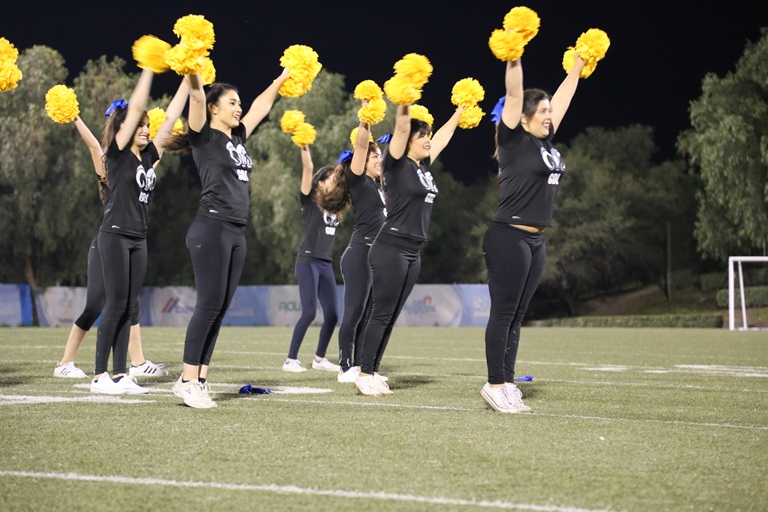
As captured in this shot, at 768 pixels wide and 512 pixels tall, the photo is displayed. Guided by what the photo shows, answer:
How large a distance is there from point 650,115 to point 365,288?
183 feet

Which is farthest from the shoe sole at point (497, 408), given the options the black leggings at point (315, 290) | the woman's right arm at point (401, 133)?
the black leggings at point (315, 290)

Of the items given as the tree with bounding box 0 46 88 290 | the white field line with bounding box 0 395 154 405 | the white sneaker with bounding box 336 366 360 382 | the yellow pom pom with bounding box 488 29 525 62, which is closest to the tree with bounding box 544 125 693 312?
the tree with bounding box 0 46 88 290

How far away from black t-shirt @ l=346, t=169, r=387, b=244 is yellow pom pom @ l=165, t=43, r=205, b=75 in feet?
9.59

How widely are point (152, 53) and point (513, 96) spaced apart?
2.39 m

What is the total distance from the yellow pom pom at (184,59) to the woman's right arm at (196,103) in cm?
6

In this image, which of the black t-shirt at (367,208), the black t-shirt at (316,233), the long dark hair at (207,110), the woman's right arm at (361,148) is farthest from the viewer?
the black t-shirt at (316,233)

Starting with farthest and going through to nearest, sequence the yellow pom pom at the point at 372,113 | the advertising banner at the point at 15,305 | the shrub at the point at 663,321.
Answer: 1. the shrub at the point at 663,321
2. the advertising banner at the point at 15,305
3. the yellow pom pom at the point at 372,113

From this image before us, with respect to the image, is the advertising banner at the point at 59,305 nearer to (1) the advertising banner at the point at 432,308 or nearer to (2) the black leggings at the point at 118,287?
(1) the advertising banner at the point at 432,308

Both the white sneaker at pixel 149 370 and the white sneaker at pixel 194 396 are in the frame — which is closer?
the white sneaker at pixel 194 396

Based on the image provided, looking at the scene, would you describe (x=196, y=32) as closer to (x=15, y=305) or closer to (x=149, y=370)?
(x=149, y=370)

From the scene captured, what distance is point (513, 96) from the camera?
629cm

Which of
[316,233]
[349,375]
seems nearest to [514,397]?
[349,375]

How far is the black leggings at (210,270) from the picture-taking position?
6.46m

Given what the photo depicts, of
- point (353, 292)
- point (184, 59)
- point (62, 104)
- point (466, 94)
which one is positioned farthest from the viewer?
point (353, 292)
